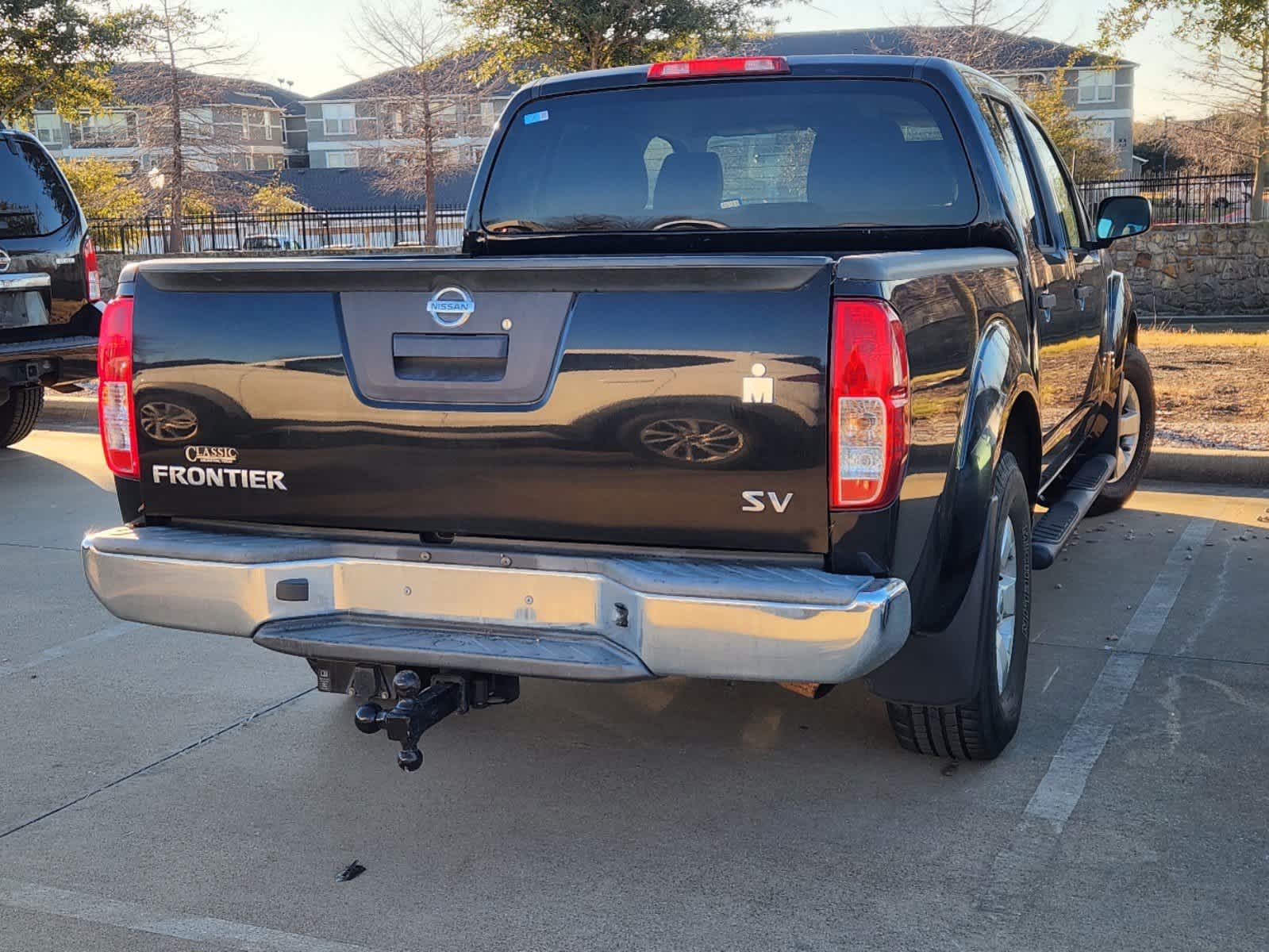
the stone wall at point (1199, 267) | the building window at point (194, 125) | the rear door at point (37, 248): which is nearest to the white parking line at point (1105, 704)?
the rear door at point (37, 248)

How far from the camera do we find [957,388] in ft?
11.6

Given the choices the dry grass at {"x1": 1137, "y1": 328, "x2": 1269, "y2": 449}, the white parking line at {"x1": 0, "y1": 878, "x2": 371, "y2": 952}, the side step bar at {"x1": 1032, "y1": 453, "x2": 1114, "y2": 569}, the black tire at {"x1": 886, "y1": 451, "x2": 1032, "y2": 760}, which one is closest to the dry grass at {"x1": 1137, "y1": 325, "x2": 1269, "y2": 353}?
the dry grass at {"x1": 1137, "y1": 328, "x2": 1269, "y2": 449}

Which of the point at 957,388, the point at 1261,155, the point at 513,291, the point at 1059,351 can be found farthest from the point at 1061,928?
the point at 1261,155

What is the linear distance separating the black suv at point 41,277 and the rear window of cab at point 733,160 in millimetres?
4887

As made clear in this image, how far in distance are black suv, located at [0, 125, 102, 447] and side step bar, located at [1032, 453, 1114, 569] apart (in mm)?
6121

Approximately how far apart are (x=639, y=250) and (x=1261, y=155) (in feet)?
74.1

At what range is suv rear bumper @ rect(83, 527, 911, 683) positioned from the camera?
123 inches

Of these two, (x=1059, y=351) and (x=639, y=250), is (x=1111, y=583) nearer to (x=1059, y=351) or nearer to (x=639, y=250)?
(x=1059, y=351)

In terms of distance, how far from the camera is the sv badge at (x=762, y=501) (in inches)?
125

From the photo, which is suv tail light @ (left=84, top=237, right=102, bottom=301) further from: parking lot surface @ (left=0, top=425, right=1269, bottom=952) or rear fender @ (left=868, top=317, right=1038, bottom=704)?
rear fender @ (left=868, top=317, right=1038, bottom=704)

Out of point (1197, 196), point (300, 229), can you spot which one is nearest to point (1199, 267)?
point (1197, 196)

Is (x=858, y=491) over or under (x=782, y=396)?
under

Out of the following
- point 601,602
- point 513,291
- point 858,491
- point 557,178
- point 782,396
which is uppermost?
point 557,178

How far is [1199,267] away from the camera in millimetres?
21031
